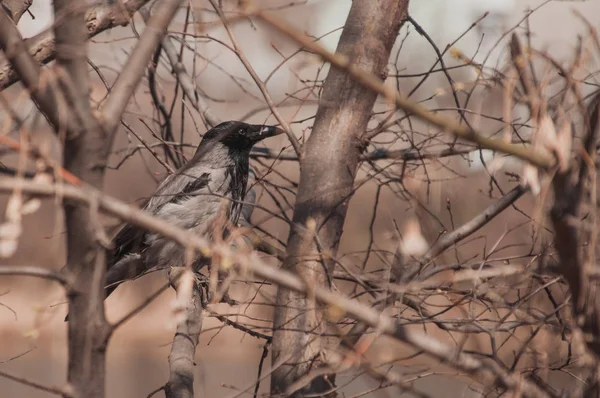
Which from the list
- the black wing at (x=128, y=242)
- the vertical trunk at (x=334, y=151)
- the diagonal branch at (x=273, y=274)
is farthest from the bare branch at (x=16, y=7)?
the diagonal branch at (x=273, y=274)

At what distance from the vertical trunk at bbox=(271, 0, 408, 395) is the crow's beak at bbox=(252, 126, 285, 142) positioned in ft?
6.37

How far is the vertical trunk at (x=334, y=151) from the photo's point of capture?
3174mm

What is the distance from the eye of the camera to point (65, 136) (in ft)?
6.60

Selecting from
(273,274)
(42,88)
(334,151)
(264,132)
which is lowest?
(273,274)

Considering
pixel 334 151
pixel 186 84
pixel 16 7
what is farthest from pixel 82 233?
pixel 186 84

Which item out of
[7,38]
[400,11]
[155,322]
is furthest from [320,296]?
[155,322]

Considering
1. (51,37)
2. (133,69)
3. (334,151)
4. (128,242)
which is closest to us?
(133,69)

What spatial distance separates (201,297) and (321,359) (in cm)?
139

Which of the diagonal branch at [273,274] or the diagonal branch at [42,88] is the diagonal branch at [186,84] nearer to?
the diagonal branch at [42,88]

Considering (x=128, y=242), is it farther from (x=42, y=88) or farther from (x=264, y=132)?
(x=42, y=88)

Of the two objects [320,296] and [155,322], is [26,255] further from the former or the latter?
[320,296]

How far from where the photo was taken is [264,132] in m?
5.67

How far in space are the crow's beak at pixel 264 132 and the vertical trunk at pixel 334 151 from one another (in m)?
1.94

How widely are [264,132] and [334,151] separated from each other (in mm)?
2313
